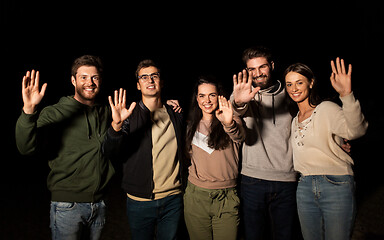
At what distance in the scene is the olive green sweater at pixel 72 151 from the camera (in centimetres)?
179

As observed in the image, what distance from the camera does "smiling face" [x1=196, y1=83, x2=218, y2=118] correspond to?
2.08 m

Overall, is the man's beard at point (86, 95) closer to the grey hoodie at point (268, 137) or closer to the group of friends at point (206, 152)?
the group of friends at point (206, 152)

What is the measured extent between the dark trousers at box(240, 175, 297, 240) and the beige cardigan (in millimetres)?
306

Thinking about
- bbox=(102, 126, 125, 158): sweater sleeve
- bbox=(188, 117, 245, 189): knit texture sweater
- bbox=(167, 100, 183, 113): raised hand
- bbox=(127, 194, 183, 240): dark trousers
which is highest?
bbox=(167, 100, 183, 113): raised hand

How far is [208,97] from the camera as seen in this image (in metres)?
2.08

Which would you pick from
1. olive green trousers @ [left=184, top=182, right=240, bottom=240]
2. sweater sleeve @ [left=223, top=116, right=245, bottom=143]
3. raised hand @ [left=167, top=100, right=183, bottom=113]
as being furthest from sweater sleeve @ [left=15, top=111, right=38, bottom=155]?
sweater sleeve @ [left=223, top=116, right=245, bottom=143]

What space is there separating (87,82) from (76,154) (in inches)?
21.2

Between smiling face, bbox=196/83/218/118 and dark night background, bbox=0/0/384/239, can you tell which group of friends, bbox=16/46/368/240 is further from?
dark night background, bbox=0/0/384/239

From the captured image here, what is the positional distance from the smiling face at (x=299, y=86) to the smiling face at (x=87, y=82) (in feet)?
4.93

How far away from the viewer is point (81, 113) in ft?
6.26

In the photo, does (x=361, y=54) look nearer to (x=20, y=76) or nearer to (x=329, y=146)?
(x=329, y=146)

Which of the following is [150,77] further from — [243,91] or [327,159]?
[327,159]

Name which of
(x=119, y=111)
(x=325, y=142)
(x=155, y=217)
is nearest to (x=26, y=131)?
(x=119, y=111)

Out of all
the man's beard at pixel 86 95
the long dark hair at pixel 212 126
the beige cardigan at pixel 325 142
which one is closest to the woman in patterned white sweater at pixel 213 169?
the long dark hair at pixel 212 126
